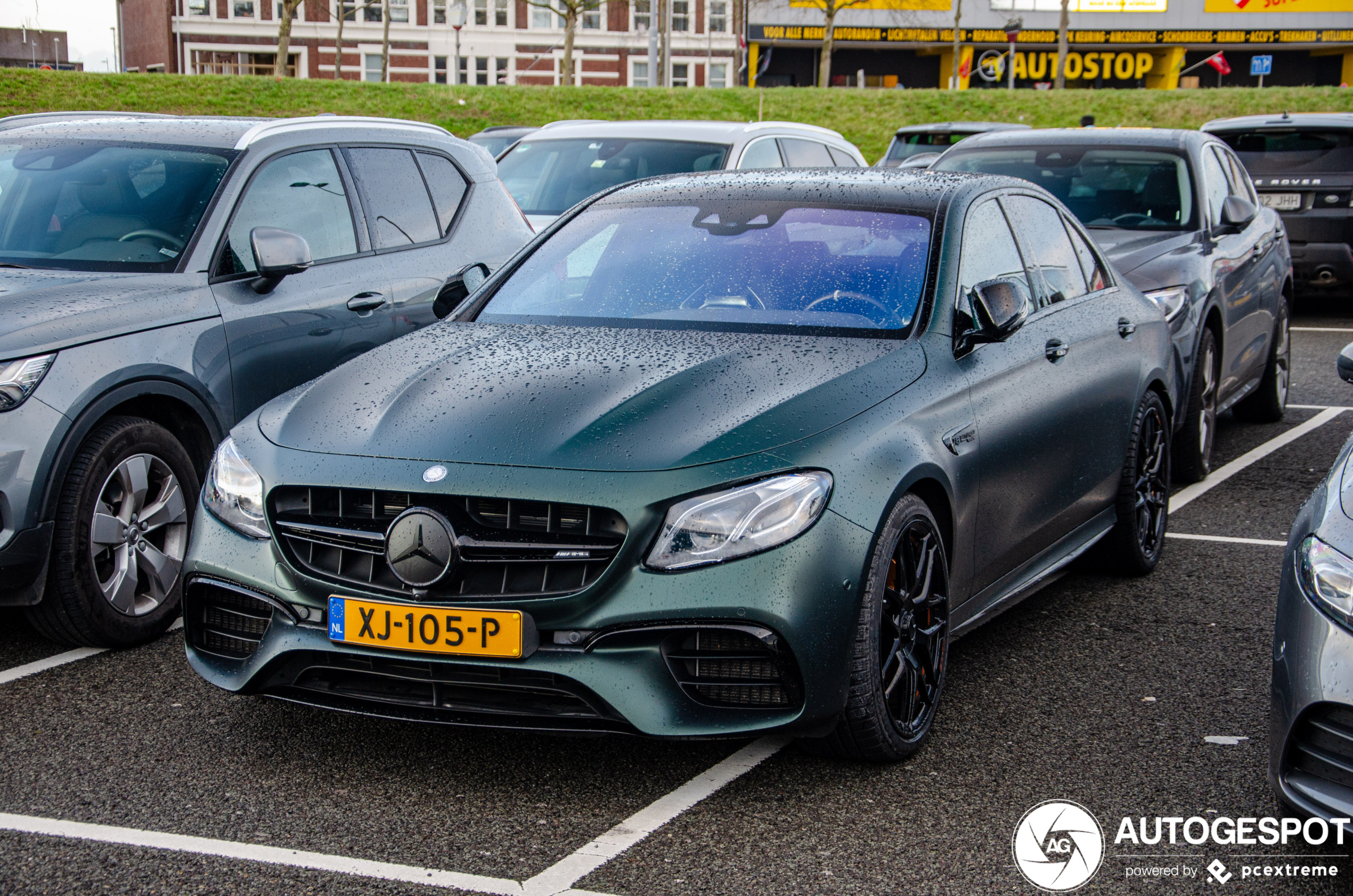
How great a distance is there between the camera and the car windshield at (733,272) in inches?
179

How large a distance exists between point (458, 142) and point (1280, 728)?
17.1ft

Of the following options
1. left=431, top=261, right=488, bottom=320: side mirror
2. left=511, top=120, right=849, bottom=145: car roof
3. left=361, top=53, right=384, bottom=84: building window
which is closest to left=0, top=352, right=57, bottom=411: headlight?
left=431, top=261, right=488, bottom=320: side mirror

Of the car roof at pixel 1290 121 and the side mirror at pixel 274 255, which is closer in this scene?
the side mirror at pixel 274 255

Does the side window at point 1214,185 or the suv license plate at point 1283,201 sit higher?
the side window at point 1214,185

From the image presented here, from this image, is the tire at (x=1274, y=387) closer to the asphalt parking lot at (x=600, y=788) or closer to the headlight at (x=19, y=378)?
the asphalt parking lot at (x=600, y=788)

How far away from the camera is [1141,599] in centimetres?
568

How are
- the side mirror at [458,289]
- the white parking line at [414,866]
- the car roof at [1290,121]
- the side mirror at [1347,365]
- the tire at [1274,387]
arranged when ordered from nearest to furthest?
the white parking line at [414,866]
the side mirror at [1347,365]
the side mirror at [458,289]
the tire at [1274,387]
the car roof at [1290,121]

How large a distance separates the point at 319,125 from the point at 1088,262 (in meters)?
3.31

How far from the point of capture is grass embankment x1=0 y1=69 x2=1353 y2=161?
37.6 m

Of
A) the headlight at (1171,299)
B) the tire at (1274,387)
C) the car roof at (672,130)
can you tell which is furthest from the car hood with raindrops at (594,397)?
the car roof at (672,130)

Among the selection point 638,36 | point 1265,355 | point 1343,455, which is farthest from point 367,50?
point 1343,455

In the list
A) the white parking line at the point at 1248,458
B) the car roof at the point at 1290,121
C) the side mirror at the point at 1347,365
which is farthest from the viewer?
the car roof at the point at 1290,121

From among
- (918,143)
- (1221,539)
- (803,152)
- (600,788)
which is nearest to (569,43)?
(918,143)

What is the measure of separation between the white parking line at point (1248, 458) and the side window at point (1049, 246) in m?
2.00
